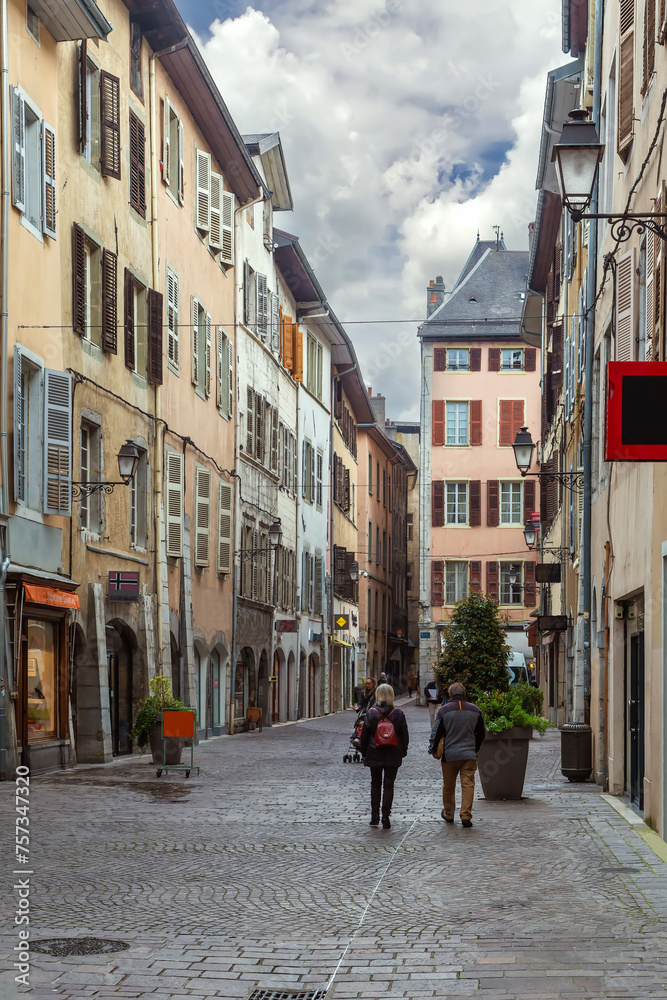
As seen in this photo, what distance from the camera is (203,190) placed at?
30719mm

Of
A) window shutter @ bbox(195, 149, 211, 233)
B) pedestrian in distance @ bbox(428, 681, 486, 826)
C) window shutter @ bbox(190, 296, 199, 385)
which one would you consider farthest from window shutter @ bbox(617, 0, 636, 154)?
window shutter @ bbox(195, 149, 211, 233)

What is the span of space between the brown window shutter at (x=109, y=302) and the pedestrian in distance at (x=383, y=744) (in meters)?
10.1

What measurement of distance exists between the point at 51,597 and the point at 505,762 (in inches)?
254

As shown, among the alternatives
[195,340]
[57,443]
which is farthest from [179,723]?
[195,340]

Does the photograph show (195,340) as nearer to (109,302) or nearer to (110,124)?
(109,302)

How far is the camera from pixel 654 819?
12.6 m

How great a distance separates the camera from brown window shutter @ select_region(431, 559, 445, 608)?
6119cm

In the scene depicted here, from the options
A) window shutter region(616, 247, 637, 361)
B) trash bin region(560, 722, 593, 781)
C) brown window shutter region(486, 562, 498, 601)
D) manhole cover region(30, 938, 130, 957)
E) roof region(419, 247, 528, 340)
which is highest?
roof region(419, 247, 528, 340)

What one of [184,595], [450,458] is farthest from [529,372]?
[184,595]

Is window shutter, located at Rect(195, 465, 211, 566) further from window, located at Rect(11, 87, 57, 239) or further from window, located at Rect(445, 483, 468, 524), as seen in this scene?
window, located at Rect(445, 483, 468, 524)

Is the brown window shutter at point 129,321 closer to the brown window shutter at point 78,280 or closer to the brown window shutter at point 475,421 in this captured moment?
the brown window shutter at point 78,280

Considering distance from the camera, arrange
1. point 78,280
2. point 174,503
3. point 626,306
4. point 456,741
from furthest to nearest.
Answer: point 174,503, point 78,280, point 626,306, point 456,741

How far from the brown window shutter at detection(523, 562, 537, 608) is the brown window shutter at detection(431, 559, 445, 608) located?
11.7ft

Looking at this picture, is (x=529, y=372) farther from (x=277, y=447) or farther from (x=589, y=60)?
(x=589, y=60)
